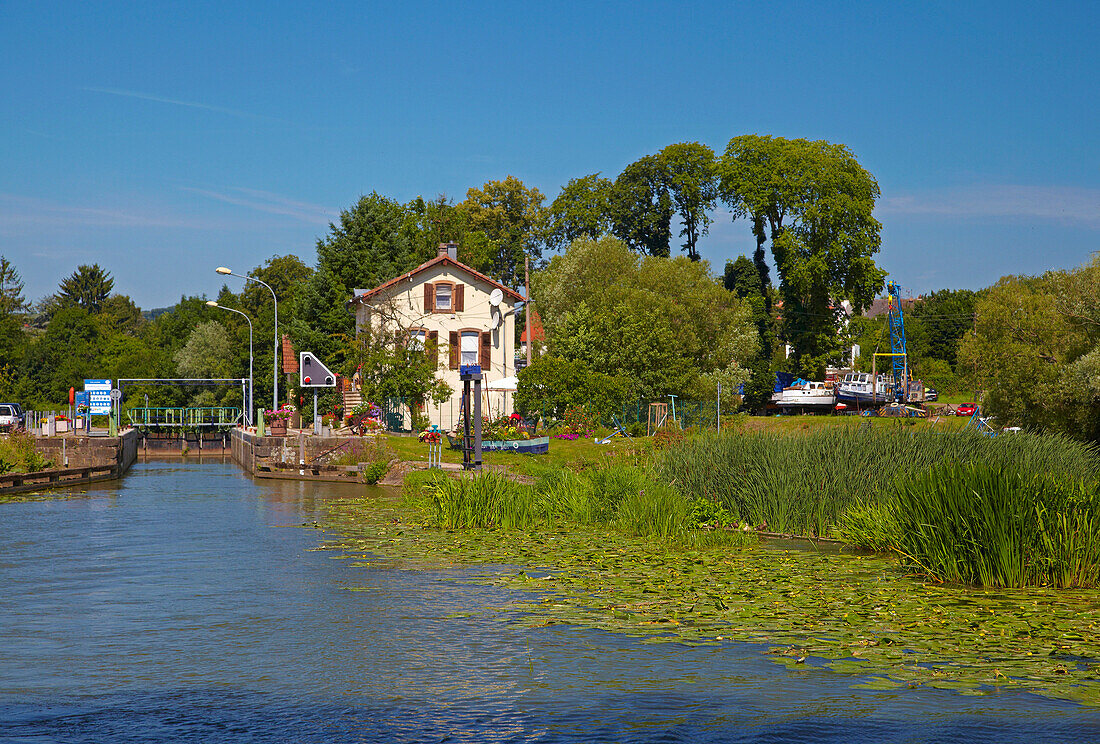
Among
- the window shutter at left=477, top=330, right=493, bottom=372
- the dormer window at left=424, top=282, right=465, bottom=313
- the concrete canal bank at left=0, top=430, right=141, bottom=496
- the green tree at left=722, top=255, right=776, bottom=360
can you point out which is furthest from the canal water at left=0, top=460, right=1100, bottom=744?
the green tree at left=722, top=255, right=776, bottom=360

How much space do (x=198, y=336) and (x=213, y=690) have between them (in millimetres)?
84904

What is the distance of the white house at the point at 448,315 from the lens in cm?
5766

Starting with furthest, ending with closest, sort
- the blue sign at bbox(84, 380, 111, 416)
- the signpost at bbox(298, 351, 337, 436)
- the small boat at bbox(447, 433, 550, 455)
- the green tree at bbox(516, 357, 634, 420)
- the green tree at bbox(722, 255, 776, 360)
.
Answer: the green tree at bbox(722, 255, 776, 360), the blue sign at bbox(84, 380, 111, 416), the signpost at bbox(298, 351, 337, 436), the green tree at bbox(516, 357, 634, 420), the small boat at bbox(447, 433, 550, 455)

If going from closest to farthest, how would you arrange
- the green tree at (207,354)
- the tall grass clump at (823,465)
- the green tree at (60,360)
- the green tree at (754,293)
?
the tall grass clump at (823,465)
the green tree at (754,293)
the green tree at (207,354)
the green tree at (60,360)

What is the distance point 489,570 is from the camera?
17.3 metres

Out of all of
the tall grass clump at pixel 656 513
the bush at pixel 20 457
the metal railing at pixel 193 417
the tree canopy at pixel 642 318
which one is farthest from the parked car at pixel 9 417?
the tall grass clump at pixel 656 513

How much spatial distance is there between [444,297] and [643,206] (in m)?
28.0

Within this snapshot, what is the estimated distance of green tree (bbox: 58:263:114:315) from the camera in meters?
140

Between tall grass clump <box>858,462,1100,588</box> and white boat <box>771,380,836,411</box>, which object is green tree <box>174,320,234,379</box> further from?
tall grass clump <box>858,462,1100,588</box>

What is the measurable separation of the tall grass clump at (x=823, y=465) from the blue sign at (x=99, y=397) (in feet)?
135

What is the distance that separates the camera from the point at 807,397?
65438 mm

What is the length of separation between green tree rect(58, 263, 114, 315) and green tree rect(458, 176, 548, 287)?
247ft

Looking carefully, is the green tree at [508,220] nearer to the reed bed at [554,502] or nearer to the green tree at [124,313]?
the green tree at [124,313]

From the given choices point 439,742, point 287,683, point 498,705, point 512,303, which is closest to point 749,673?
point 498,705
